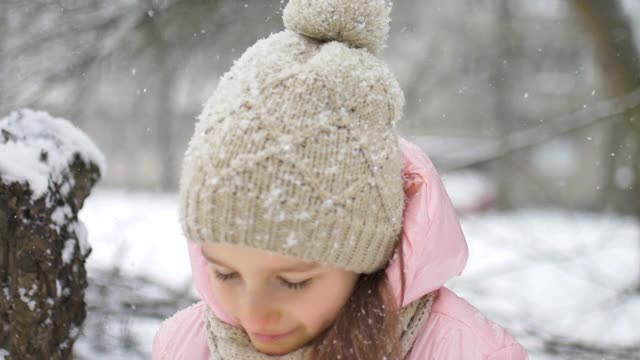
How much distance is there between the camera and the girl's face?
1.58 meters

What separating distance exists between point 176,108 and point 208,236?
10310 millimetres

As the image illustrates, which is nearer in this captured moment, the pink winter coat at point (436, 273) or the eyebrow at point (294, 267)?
the eyebrow at point (294, 267)

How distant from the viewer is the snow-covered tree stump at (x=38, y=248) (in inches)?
83.8

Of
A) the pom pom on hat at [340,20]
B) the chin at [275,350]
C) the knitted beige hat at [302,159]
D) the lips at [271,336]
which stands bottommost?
the chin at [275,350]

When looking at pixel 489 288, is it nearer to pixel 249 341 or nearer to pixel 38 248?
pixel 38 248

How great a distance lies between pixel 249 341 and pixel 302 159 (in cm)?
46

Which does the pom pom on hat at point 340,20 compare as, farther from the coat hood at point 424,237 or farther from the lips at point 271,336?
the lips at point 271,336

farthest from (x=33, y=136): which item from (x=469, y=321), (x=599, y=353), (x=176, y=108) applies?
(x=176, y=108)

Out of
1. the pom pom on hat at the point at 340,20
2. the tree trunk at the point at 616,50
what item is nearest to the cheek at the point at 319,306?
the pom pom on hat at the point at 340,20

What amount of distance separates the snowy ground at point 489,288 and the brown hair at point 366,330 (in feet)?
6.45

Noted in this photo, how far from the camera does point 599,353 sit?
3592mm

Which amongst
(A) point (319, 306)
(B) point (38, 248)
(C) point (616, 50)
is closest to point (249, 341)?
(A) point (319, 306)

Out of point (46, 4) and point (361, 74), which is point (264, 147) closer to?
point (361, 74)

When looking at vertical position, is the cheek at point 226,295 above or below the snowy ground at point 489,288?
above
